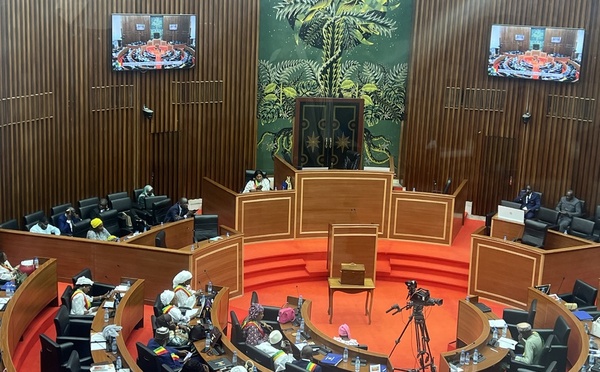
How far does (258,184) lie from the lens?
653 inches

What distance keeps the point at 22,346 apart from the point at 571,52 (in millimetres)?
11403

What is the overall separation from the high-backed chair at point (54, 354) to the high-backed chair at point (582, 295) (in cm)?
734

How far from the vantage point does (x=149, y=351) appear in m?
10.2

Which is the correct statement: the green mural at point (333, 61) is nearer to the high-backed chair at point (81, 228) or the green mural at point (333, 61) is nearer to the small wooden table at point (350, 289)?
the high-backed chair at point (81, 228)

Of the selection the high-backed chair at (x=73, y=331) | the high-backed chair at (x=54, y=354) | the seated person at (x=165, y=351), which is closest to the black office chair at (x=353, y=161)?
the seated person at (x=165, y=351)

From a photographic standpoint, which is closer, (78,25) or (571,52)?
(78,25)

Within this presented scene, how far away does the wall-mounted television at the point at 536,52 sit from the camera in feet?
56.0

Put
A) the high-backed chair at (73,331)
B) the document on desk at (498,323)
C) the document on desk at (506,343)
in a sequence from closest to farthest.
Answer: the high-backed chair at (73,331)
the document on desk at (506,343)
the document on desk at (498,323)

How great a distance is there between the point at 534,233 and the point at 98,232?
7184 mm

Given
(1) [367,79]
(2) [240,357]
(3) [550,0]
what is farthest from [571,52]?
(2) [240,357]

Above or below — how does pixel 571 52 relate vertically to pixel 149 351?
above

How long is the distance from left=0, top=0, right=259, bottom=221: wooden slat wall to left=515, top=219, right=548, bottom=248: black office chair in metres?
6.40

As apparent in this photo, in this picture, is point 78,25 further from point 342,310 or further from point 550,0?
point 550,0

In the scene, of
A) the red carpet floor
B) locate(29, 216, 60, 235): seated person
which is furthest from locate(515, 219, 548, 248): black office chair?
locate(29, 216, 60, 235): seated person
